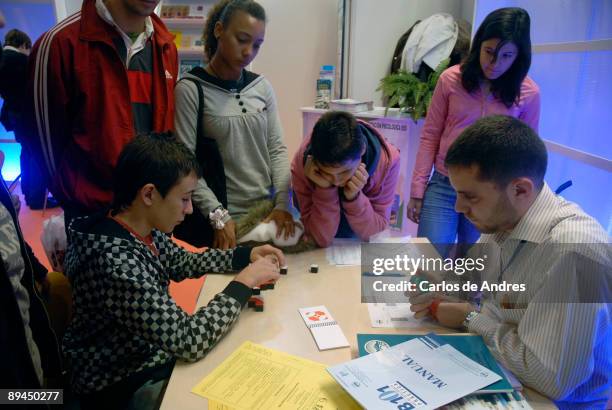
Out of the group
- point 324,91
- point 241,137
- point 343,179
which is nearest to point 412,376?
point 343,179

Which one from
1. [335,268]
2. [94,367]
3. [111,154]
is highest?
[111,154]

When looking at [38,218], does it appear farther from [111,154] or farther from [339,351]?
[339,351]

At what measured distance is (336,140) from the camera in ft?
4.80

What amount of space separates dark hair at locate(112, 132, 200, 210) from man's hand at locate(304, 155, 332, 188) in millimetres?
489

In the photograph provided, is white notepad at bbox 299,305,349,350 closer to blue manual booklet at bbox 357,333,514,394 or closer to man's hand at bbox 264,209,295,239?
blue manual booklet at bbox 357,333,514,394

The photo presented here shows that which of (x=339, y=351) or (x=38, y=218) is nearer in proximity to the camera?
(x=339, y=351)

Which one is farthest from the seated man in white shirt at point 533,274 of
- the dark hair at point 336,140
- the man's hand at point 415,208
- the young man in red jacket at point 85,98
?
the young man in red jacket at point 85,98

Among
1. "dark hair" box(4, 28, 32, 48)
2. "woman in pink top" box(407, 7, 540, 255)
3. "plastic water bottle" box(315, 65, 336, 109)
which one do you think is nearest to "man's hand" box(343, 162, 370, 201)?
"woman in pink top" box(407, 7, 540, 255)

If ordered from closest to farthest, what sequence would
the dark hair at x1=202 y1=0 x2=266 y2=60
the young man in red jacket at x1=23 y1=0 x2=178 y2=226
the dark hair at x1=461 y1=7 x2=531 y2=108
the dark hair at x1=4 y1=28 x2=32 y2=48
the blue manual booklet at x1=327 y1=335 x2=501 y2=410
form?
the blue manual booklet at x1=327 y1=335 x2=501 y2=410
the young man in red jacket at x1=23 y1=0 x2=178 y2=226
the dark hair at x1=202 y1=0 x2=266 y2=60
the dark hair at x1=461 y1=7 x2=531 y2=108
the dark hair at x1=4 y1=28 x2=32 y2=48

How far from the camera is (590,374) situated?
0.93 meters

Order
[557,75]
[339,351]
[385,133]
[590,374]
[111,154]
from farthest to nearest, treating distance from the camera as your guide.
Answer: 1. [385,133]
2. [557,75]
3. [111,154]
4. [339,351]
5. [590,374]

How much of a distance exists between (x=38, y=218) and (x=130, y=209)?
11.1 ft

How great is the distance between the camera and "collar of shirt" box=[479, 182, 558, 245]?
41.9 inches

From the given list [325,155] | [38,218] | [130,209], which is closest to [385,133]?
[325,155]
